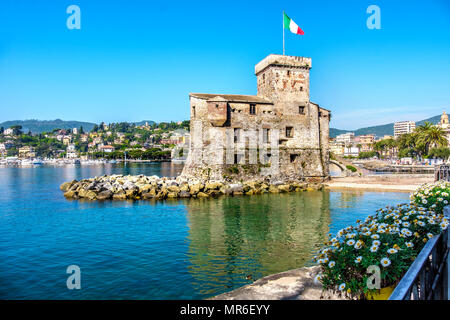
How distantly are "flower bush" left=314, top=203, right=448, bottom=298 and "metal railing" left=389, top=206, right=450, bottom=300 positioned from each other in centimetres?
93

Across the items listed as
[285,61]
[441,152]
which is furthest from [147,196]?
[441,152]

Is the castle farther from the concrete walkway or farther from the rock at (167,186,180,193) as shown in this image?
the concrete walkway

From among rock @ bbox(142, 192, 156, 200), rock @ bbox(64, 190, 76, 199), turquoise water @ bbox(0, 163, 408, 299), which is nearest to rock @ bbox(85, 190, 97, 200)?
turquoise water @ bbox(0, 163, 408, 299)

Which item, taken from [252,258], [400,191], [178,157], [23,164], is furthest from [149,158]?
[252,258]

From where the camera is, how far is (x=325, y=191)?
3362 centimetres

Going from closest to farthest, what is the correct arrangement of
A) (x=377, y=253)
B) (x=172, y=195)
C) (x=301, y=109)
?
(x=377, y=253) < (x=172, y=195) < (x=301, y=109)

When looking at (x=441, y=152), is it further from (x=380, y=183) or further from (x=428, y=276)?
(x=428, y=276)

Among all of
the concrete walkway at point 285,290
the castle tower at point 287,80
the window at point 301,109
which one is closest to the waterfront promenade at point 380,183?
the window at point 301,109

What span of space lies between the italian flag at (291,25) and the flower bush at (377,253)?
1216 inches

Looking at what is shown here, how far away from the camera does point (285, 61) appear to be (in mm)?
36312

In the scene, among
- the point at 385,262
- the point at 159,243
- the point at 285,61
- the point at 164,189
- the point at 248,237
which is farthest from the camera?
the point at 285,61

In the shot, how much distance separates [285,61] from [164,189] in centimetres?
1920
